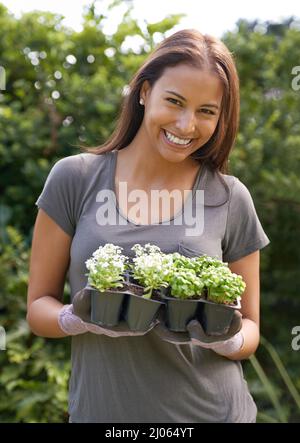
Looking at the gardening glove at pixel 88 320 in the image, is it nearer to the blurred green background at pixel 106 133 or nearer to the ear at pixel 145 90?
the ear at pixel 145 90

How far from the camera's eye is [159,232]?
1975mm

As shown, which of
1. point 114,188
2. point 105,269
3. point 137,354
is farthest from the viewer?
point 114,188

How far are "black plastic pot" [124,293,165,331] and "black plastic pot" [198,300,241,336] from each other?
0.38ft

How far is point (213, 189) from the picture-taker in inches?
83.3

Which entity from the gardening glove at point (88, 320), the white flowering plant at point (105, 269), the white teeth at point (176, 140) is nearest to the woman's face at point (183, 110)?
the white teeth at point (176, 140)

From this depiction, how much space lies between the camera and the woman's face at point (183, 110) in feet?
6.38

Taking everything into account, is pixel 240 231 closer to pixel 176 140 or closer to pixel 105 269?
pixel 176 140

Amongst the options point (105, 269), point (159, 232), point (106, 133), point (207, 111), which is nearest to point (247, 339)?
point (159, 232)

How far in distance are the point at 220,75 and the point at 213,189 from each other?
32 centimetres

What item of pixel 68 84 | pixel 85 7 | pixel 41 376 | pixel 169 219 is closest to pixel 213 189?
pixel 169 219

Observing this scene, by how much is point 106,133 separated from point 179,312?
6.38 ft

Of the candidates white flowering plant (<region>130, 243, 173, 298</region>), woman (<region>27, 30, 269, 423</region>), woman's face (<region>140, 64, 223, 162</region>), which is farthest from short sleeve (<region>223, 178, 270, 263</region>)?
white flowering plant (<region>130, 243, 173, 298</region>)

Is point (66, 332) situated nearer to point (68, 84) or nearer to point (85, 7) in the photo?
point (68, 84)

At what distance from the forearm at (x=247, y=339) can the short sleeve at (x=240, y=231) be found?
189 mm
